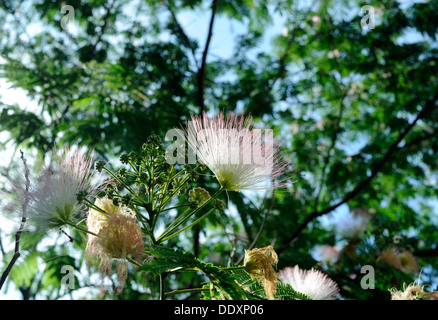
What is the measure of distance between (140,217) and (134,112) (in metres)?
2.22

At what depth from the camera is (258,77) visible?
6125 millimetres

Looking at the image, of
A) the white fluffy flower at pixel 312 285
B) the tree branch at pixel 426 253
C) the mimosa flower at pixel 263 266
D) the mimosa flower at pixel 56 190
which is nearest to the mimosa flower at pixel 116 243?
the mimosa flower at pixel 56 190

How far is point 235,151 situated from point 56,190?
74cm

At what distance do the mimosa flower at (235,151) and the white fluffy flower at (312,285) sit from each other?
2.11 ft

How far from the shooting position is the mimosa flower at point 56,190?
1.62 metres

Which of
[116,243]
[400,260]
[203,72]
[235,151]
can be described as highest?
[203,72]

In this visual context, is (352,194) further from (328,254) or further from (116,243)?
(116,243)

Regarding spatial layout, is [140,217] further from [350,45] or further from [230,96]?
[350,45]

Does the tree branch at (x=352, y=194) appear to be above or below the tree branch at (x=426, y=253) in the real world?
above

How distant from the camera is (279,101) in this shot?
227 inches

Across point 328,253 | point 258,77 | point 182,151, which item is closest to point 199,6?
point 258,77

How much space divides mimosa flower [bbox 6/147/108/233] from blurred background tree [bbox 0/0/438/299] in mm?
1606

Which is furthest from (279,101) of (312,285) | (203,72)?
(312,285)

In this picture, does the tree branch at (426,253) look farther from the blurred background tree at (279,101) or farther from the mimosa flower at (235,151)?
the mimosa flower at (235,151)
